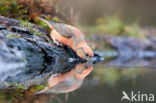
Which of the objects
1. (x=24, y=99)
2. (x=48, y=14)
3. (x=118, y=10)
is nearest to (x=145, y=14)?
(x=118, y=10)

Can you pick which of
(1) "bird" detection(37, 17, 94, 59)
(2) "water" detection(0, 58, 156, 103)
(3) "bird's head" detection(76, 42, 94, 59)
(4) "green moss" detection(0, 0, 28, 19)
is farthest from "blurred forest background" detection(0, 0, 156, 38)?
(2) "water" detection(0, 58, 156, 103)

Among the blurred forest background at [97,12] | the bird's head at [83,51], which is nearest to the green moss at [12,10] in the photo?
the blurred forest background at [97,12]

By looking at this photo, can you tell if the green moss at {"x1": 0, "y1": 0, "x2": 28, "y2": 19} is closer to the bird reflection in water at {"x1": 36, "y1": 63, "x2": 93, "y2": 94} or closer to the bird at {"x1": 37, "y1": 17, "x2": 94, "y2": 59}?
the bird at {"x1": 37, "y1": 17, "x2": 94, "y2": 59}

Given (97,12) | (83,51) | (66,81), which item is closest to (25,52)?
(66,81)

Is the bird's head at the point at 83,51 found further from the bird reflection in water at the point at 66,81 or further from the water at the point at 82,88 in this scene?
the bird reflection in water at the point at 66,81

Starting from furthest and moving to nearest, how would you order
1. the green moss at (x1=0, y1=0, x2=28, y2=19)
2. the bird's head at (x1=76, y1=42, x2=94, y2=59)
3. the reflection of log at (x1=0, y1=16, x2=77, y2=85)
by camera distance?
1. the bird's head at (x1=76, y1=42, x2=94, y2=59)
2. the green moss at (x1=0, y1=0, x2=28, y2=19)
3. the reflection of log at (x1=0, y1=16, x2=77, y2=85)

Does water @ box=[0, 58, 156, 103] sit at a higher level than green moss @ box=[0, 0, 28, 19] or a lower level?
lower

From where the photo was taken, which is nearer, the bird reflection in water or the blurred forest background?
the bird reflection in water
